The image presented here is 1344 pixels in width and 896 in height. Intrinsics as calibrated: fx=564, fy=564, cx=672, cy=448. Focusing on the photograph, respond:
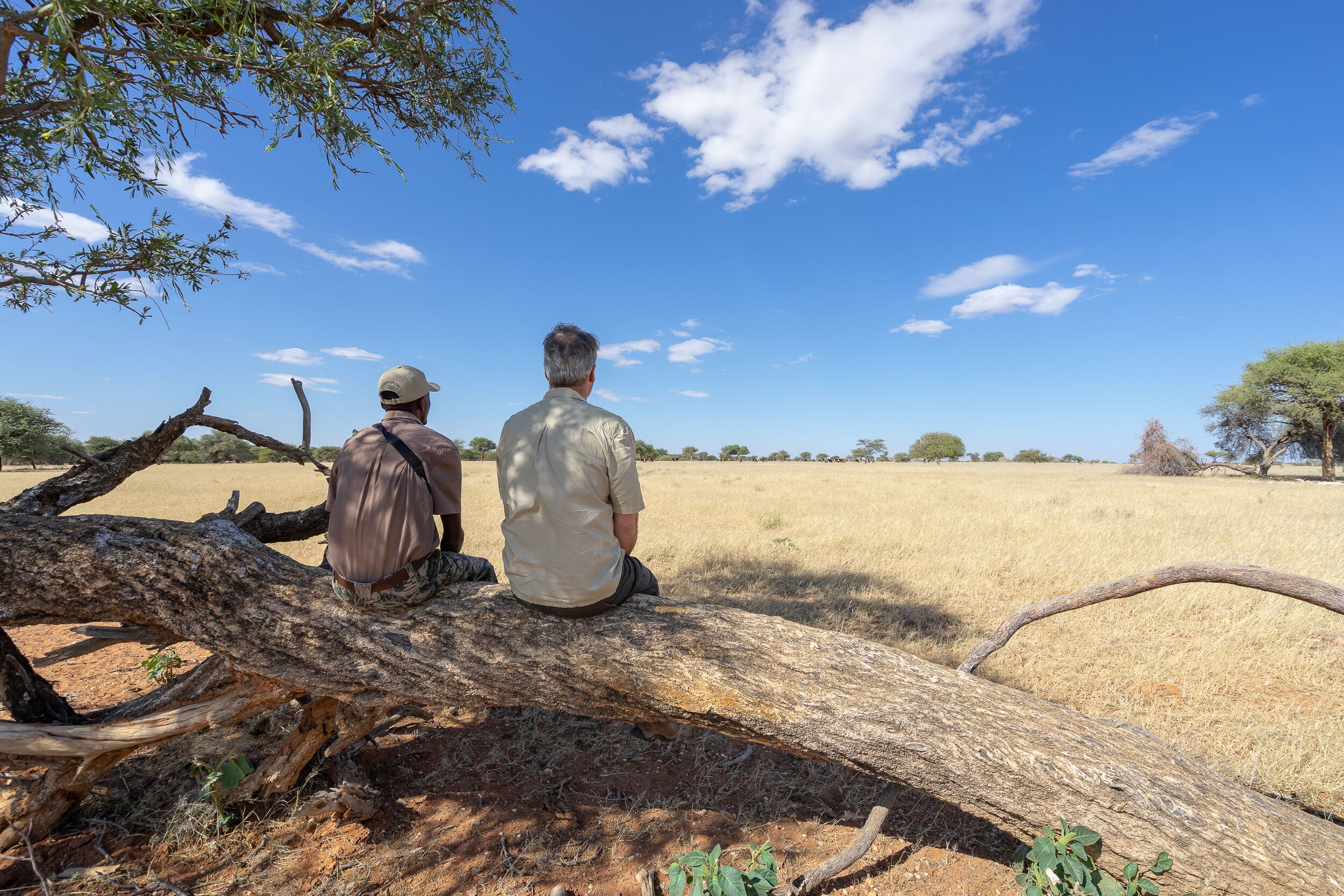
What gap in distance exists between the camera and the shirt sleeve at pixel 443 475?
284 centimetres

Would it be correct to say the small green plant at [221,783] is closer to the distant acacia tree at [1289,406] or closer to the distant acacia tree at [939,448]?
the distant acacia tree at [1289,406]

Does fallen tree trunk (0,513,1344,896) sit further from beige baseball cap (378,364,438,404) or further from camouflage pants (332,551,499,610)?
beige baseball cap (378,364,438,404)

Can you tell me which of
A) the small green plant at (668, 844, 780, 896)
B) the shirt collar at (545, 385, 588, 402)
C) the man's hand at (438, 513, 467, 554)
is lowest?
the small green plant at (668, 844, 780, 896)

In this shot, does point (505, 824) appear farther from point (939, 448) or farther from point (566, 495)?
point (939, 448)

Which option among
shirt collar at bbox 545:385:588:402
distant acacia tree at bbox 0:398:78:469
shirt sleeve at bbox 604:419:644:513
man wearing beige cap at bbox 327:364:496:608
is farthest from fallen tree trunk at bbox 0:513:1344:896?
distant acacia tree at bbox 0:398:78:469

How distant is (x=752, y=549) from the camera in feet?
33.7

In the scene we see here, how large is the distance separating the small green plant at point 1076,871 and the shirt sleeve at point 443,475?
10.2 feet

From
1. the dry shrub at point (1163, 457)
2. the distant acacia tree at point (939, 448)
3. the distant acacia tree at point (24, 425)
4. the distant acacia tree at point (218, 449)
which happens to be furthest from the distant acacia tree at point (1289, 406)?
the distant acacia tree at point (218, 449)

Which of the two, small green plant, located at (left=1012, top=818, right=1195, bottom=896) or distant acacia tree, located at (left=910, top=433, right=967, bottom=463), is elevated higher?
distant acacia tree, located at (left=910, top=433, right=967, bottom=463)

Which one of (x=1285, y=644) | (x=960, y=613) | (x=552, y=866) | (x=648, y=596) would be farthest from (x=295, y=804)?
(x=1285, y=644)

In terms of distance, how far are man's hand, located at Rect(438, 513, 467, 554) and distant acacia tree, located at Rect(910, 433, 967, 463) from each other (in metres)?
84.4

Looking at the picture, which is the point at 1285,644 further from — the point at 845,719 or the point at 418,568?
the point at 418,568

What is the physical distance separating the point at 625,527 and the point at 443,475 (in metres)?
0.97

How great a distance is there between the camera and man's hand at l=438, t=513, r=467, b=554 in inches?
122
